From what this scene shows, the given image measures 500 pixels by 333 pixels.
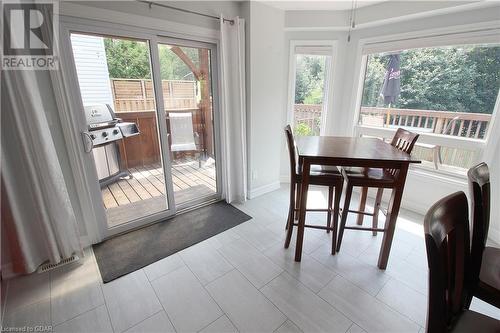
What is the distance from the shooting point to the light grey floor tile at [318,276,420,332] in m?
1.49

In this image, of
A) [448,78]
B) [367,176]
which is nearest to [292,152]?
[367,176]

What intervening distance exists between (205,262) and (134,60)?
7.04 feet

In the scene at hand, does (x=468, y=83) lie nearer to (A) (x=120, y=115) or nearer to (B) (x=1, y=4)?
(A) (x=120, y=115)

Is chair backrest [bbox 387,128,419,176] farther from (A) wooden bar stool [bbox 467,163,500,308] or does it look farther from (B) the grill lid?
(B) the grill lid

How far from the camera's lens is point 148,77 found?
244 cm

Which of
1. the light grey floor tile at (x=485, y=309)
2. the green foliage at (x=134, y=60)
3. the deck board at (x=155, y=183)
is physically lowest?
the light grey floor tile at (x=485, y=309)

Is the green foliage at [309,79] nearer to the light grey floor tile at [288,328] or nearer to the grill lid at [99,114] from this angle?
the grill lid at [99,114]

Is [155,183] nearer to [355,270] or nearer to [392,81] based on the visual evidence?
[355,270]

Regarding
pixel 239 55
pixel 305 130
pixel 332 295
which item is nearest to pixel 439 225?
pixel 332 295

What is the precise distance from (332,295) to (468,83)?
2.74 metres

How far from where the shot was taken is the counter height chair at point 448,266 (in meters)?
0.70

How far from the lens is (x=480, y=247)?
1165 millimetres

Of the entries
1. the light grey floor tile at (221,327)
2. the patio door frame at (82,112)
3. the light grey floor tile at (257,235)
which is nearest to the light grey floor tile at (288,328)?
the light grey floor tile at (221,327)

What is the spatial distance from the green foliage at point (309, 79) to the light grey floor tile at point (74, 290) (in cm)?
336
